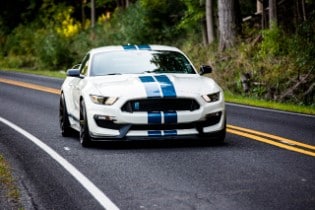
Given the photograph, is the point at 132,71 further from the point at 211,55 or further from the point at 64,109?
the point at 211,55

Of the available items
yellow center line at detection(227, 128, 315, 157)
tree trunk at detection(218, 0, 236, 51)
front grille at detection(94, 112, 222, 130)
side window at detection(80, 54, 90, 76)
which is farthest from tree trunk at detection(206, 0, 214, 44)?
front grille at detection(94, 112, 222, 130)

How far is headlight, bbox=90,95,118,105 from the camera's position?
Answer: 10.9m

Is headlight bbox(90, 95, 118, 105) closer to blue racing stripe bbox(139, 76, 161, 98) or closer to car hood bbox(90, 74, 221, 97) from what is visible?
car hood bbox(90, 74, 221, 97)

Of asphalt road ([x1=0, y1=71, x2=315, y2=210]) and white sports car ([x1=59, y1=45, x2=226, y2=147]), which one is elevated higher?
white sports car ([x1=59, y1=45, x2=226, y2=147])

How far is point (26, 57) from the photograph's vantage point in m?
54.3

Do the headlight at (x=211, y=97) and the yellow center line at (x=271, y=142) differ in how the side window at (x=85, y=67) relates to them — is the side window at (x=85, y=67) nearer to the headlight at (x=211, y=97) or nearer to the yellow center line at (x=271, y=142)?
the headlight at (x=211, y=97)

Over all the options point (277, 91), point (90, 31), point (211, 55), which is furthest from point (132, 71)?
point (90, 31)

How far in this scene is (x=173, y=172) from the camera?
9070 millimetres

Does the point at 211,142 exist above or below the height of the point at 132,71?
below

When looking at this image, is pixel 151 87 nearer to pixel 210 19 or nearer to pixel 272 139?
pixel 272 139

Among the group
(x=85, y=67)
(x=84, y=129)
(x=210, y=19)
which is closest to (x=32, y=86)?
(x=210, y=19)

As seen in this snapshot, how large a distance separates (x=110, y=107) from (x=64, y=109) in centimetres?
268

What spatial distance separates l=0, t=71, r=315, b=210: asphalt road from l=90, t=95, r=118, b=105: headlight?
2.30 ft

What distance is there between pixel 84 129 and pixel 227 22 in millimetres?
17418
